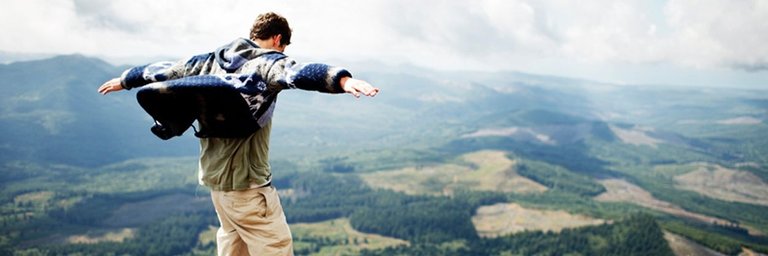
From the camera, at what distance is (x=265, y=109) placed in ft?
18.1

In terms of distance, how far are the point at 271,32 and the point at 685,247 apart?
202 metres

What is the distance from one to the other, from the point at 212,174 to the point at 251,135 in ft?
2.37

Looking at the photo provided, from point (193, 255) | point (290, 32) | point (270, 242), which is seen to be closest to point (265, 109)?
point (290, 32)

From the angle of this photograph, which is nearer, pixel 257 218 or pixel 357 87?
pixel 357 87

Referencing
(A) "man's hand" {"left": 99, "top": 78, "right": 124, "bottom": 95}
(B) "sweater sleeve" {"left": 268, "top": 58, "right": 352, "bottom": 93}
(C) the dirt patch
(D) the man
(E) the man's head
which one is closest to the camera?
(B) "sweater sleeve" {"left": 268, "top": 58, "right": 352, "bottom": 93}

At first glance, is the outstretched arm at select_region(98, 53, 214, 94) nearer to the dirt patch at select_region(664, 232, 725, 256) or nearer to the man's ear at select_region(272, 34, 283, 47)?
the man's ear at select_region(272, 34, 283, 47)

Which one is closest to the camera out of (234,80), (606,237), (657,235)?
(234,80)

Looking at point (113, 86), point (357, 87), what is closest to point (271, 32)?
point (357, 87)

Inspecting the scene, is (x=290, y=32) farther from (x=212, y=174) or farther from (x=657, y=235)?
(x=657, y=235)

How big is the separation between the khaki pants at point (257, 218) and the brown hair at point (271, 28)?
1.72 metres

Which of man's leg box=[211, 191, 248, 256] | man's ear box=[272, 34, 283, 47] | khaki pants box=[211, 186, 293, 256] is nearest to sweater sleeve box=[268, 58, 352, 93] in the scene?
man's ear box=[272, 34, 283, 47]

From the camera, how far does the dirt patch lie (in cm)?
16850

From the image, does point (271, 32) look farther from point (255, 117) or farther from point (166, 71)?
point (166, 71)

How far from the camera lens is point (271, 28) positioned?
5.70 m
